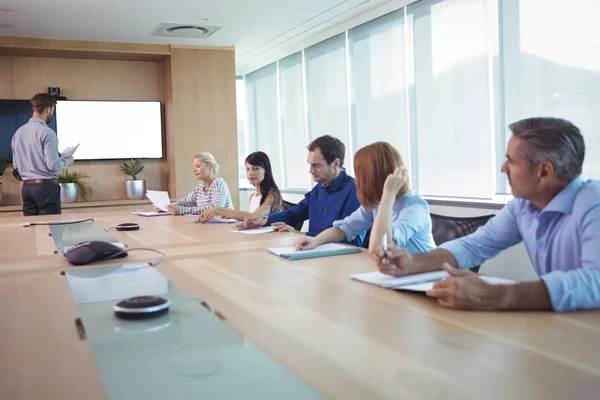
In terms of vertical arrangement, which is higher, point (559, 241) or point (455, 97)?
point (455, 97)

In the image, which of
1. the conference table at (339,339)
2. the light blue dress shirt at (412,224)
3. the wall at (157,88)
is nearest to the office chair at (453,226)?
the light blue dress shirt at (412,224)

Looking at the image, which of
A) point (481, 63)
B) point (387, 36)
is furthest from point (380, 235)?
point (387, 36)

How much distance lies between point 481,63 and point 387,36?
1361 millimetres

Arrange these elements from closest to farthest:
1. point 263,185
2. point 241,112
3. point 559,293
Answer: point 559,293, point 263,185, point 241,112

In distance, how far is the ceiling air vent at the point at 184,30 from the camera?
613cm

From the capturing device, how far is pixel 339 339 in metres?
1.23

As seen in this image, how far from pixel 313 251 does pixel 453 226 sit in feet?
2.48

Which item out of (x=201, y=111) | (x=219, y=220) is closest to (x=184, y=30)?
(x=201, y=111)

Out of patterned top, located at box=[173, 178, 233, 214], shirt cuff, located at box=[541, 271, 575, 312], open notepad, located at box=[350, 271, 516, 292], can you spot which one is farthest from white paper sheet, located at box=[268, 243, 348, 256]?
patterned top, located at box=[173, 178, 233, 214]

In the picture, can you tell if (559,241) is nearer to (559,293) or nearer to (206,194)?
(559,293)

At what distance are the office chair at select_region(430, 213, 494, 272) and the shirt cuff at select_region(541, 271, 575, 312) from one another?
45.3 inches

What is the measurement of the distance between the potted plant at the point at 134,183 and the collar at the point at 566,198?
245 inches

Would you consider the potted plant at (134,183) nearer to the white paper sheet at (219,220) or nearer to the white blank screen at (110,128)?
the white blank screen at (110,128)

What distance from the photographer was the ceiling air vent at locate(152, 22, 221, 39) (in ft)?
20.1
